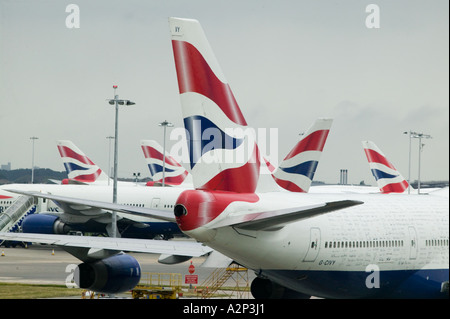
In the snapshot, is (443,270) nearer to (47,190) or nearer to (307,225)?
(307,225)

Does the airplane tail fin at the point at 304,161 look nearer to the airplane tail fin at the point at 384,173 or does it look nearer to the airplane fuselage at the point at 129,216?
the airplane tail fin at the point at 384,173

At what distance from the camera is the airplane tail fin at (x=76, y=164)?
78.5m

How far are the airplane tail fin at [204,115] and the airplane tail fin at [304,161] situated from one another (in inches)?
727

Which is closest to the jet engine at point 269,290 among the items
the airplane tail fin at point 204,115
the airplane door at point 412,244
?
the airplane door at point 412,244

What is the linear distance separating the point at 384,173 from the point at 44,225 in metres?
29.0

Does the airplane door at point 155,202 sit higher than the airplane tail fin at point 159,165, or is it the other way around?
the airplane tail fin at point 159,165

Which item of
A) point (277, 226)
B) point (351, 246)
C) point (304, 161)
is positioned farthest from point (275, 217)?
point (304, 161)

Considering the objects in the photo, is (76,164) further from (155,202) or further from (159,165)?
(155,202)

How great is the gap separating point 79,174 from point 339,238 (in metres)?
60.2

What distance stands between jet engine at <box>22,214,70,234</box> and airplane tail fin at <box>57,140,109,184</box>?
1511cm

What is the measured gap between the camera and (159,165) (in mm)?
89438

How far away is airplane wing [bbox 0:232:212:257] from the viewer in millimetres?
21016

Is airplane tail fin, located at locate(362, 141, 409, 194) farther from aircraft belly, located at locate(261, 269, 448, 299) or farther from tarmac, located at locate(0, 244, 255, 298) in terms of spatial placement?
aircraft belly, located at locate(261, 269, 448, 299)

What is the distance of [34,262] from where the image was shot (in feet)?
173
